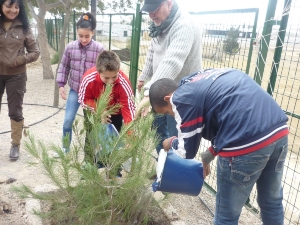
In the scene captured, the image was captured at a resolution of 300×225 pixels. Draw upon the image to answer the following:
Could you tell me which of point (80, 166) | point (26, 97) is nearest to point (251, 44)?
point (80, 166)

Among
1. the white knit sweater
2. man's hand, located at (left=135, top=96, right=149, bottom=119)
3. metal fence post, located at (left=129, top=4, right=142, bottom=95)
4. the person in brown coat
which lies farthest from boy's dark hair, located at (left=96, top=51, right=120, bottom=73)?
metal fence post, located at (left=129, top=4, right=142, bottom=95)

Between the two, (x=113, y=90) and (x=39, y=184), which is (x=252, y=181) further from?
(x=39, y=184)

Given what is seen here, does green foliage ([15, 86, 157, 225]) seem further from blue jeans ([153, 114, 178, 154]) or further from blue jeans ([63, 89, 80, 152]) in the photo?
blue jeans ([63, 89, 80, 152])

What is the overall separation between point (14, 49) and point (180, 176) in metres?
2.19

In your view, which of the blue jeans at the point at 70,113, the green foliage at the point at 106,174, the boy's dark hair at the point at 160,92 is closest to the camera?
the boy's dark hair at the point at 160,92

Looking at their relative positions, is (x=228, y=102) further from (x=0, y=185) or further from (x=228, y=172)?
(x=0, y=185)

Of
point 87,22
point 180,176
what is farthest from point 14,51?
point 180,176

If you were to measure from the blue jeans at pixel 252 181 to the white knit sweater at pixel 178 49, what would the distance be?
807 mm

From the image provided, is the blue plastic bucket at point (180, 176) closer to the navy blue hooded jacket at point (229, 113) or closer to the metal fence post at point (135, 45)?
the navy blue hooded jacket at point (229, 113)

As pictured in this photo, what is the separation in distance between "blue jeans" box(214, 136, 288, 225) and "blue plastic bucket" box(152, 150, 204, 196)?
0.14 metres

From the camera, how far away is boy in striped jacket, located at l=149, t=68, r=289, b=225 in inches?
60.2

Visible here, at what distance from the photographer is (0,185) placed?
2795mm

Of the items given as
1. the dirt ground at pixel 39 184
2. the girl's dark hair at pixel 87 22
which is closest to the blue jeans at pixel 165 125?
the dirt ground at pixel 39 184

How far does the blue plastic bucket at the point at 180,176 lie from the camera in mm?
1804
